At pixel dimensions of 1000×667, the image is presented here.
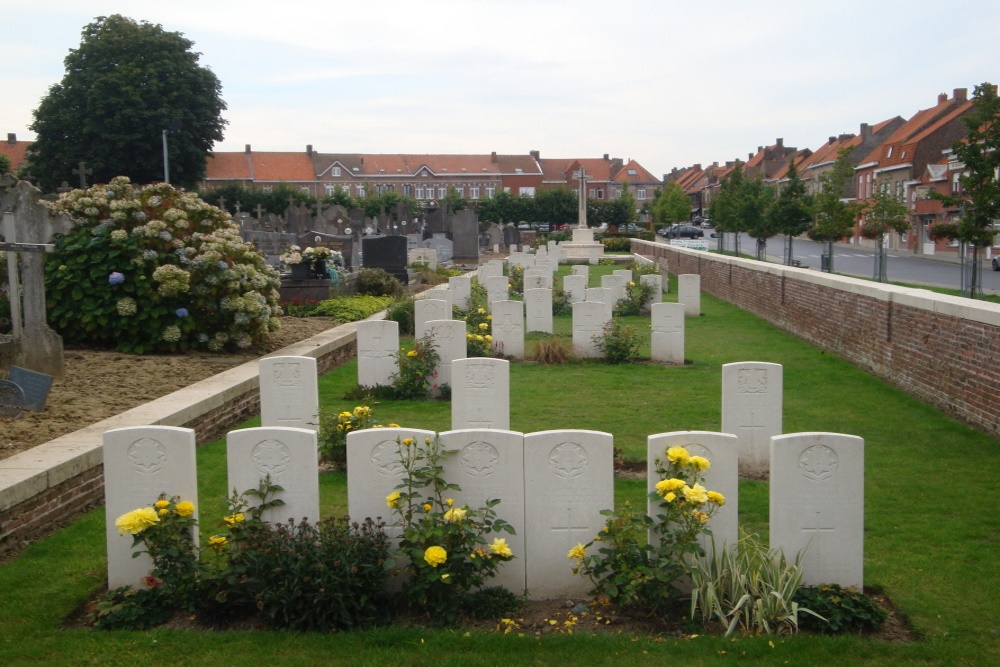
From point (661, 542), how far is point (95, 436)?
453cm

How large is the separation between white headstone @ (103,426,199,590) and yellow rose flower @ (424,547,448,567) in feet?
4.37

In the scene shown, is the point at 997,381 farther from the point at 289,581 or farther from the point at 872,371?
the point at 289,581

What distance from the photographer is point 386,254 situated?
2238cm

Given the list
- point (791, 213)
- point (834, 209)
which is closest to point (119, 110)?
point (791, 213)

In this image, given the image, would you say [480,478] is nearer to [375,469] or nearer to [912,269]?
[375,469]

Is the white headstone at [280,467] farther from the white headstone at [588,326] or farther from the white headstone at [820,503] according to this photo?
the white headstone at [588,326]

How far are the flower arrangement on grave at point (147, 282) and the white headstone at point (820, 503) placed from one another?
27.6 ft

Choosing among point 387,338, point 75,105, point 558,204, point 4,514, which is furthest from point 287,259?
point 558,204

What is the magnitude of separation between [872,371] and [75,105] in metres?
42.5

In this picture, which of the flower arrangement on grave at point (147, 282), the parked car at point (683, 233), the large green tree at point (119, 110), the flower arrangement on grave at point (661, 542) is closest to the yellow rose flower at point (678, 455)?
the flower arrangement on grave at point (661, 542)

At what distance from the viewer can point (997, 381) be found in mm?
8227

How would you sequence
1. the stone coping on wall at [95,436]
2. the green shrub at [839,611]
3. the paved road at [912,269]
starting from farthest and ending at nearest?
1. the paved road at [912,269]
2. the stone coping on wall at [95,436]
3. the green shrub at [839,611]

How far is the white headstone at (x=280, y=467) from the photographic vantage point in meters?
5.01

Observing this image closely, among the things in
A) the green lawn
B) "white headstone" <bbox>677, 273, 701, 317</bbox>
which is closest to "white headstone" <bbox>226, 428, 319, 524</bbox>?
the green lawn
